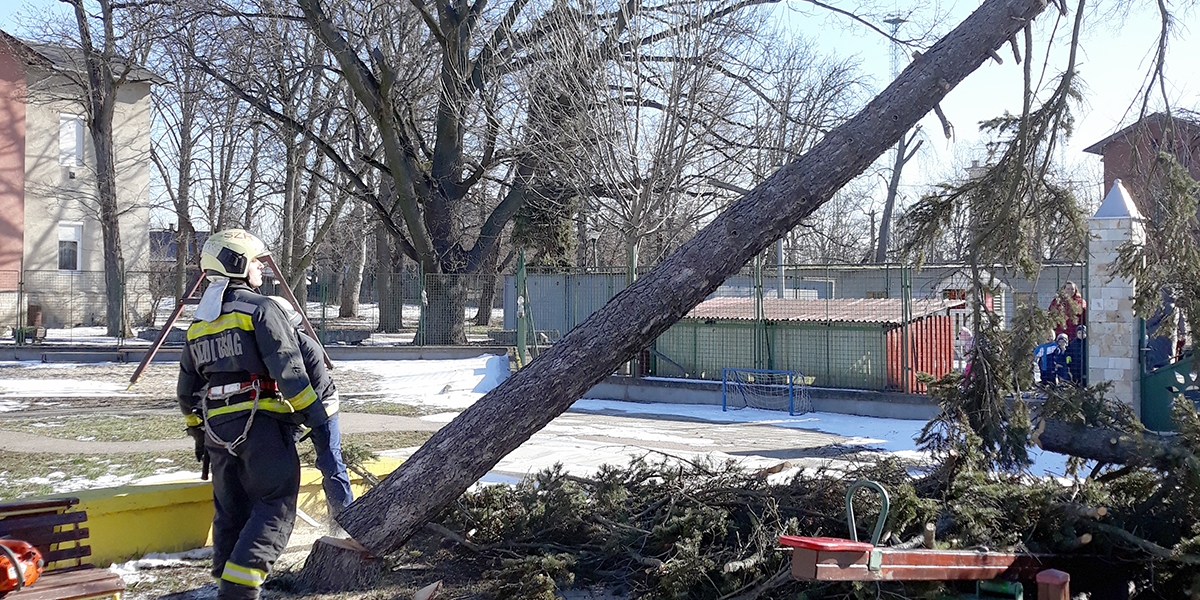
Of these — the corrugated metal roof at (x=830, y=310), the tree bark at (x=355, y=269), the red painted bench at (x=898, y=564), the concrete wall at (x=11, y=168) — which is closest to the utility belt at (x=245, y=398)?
the red painted bench at (x=898, y=564)

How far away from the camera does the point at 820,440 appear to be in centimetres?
1094

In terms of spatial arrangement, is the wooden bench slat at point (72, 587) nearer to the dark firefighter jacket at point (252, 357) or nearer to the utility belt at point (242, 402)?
the utility belt at point (242, 402)

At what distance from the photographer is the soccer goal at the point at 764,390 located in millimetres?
13594

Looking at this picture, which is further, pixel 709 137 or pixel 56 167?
pixel 56 167

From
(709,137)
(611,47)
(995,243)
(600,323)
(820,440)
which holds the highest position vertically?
(611,47)

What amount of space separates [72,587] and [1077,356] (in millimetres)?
11688

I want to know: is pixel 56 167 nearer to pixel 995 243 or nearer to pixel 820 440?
pixel 820 440

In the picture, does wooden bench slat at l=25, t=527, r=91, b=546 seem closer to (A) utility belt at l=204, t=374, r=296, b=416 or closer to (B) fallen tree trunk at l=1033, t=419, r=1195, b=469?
(A) utility belt at l=204, t=374, r=296, b=416

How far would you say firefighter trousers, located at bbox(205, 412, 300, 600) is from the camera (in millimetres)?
4195

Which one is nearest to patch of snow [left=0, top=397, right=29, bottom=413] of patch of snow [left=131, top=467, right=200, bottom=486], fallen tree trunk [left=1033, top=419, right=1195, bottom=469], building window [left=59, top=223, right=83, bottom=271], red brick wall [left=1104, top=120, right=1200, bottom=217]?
patch of snow [left=131, top=467, right=200, bottom=486]

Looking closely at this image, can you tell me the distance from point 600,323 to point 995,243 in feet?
8.19

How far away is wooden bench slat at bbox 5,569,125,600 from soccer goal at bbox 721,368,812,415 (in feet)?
34.9

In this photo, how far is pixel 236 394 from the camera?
436cm

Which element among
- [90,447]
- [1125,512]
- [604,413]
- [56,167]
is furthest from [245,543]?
[56,167]
